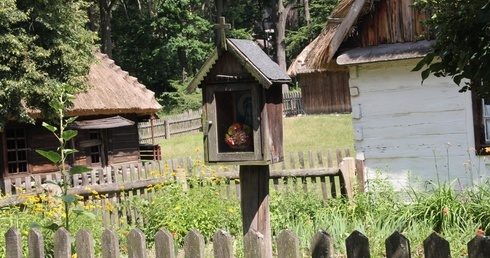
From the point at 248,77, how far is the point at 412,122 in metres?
4.01

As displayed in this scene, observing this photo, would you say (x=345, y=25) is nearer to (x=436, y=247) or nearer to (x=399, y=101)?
(x=399, y=101)

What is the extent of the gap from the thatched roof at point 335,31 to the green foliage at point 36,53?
9345 millimetres

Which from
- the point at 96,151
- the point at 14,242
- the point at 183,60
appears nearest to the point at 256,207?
the point at 14,242

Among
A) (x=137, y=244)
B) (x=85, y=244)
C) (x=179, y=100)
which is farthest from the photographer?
(x=179, y=100)

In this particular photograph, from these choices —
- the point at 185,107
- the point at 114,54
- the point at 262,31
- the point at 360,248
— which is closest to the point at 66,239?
the point at 360,248

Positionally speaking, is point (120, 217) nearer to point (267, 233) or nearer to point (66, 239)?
point (267, 233)

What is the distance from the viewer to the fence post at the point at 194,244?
3916mm

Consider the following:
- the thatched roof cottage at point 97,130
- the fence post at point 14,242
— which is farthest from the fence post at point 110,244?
the thatched roof cottage at point 97,130

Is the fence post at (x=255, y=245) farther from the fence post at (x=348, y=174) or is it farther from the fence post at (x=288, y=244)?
the fence post at (x=348, y=174)

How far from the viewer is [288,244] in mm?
3725

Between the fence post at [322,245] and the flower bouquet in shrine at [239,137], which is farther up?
the flower bouquet in shrine at [239,137]

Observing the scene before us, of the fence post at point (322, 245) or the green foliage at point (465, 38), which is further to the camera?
the fence post at point (322, 245)

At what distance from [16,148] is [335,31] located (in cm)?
1507

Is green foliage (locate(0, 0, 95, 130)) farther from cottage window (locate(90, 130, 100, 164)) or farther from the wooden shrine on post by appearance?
the wooden shrine on post
